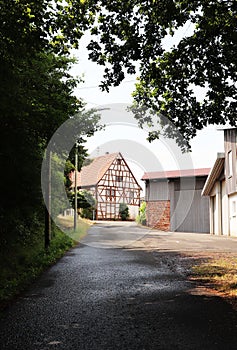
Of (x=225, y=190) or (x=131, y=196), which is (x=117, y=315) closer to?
(x=225, y=190)

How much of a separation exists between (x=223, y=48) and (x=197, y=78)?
2.69 ft

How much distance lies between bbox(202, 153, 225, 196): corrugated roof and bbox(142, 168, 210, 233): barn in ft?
9.30

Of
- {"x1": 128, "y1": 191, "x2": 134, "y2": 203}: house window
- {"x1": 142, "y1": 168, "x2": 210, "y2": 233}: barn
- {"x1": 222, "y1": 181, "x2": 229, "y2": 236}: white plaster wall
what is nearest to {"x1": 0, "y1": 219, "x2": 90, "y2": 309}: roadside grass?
{"x1": 222, "y1": 181, "x2": 229, "y2": 236}: white plaster wall

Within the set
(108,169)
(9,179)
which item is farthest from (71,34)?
(108,169)

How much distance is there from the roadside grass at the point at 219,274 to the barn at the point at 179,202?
72.3 ft

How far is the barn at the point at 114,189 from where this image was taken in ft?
161

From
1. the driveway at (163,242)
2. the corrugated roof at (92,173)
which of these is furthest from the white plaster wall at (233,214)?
the corrugated roof at (92,173)

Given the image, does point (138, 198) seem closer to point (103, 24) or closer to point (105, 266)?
point (105, 266)

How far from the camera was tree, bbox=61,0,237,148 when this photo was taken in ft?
24.7

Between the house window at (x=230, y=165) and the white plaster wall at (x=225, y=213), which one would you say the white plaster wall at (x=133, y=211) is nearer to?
the white plaster wall at (x=225, y=213)

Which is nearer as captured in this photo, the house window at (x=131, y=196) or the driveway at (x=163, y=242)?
the driveway at (x=163, y=242)

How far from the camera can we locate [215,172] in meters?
28.7

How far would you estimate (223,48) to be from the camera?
772cm

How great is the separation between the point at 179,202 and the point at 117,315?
102ft
